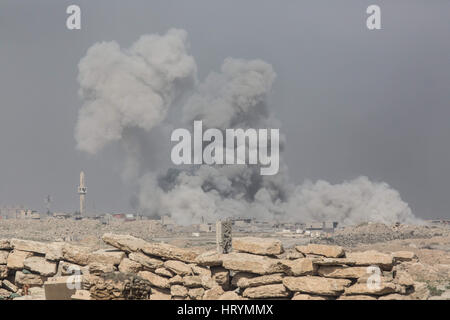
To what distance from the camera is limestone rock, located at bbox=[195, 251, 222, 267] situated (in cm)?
1923

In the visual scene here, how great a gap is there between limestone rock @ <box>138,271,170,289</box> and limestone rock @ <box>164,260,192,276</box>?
1.21 feet

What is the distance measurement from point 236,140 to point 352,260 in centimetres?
7945

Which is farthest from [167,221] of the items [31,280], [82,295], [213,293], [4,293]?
[82,295]

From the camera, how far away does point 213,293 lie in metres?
18.9

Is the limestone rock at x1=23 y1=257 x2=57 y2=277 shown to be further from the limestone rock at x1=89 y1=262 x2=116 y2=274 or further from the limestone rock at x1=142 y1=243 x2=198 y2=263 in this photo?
the limestone rock at x1=142 y1=243 x2=198 y2=263

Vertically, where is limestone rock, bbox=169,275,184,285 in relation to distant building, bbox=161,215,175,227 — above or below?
above

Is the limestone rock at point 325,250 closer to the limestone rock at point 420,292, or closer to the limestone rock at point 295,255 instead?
the limestone rock at point 295,255

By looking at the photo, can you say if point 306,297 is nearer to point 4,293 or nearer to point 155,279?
point 155,279

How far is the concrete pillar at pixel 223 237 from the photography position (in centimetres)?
2119

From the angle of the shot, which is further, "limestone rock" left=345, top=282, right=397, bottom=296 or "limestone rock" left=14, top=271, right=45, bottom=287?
"limestone rock" left=14, top=271, right=45, bottom=287

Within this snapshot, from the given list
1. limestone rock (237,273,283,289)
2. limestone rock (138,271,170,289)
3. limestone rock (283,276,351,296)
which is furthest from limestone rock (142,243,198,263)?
limestone rock (283,276,351,296)

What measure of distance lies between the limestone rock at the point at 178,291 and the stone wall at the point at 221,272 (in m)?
0.03
